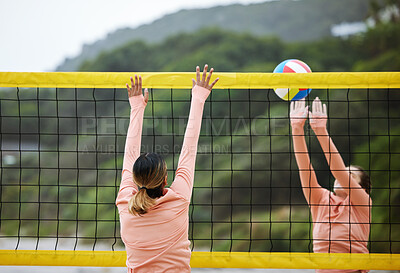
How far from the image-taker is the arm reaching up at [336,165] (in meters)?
2.27

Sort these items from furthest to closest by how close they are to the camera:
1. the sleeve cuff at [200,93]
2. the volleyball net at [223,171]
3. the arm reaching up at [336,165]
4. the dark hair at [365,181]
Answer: the volleyball net at [223,171]
the dark hair at [365,181]
the arm reaching up at [336,165]
the sleeve cuff at [200,93]

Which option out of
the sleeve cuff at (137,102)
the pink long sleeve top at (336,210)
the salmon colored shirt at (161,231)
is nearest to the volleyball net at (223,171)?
the pink long sleeve top at (336,210)

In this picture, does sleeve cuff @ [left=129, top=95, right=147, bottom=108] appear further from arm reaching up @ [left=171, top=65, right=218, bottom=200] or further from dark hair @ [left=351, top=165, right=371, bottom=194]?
dark hair @ [left=351, top=165, right=371, bottom=194]

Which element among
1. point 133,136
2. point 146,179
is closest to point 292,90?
point 133,136

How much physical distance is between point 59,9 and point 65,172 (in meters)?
5.61

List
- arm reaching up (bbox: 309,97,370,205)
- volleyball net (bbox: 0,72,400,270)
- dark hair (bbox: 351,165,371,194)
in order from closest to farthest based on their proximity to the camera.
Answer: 1. arm reaching up (bbox: 309,97,370,205)
2. dark hair (bbox: 351,165,371,194)
3. volleyball net (bbox: 0,72,400,270)

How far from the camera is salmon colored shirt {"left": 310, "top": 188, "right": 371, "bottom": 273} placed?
233 centimetres

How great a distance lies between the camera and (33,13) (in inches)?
499

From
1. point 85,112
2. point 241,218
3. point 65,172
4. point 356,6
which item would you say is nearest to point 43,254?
point 241,218

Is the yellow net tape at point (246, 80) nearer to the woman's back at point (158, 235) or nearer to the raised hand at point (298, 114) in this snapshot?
the raised hand at point (298, 114)

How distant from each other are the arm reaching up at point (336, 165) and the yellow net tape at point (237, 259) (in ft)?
1.14

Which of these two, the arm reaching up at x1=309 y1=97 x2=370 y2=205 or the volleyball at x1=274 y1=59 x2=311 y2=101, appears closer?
the arm reaching up at x1=309 y1=97 x2=370 y2=205

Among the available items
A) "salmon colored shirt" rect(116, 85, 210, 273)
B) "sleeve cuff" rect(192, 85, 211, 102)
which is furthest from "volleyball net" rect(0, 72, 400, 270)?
"salmon colored shirt" rect(116, 85, 210, 273)

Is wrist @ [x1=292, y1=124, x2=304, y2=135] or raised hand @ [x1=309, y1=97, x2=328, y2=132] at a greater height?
raised hand @ [x1=309, y1=97, x2=328, y2=132]
